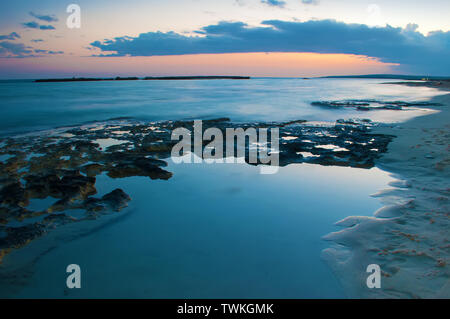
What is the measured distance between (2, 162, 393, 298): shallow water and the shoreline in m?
0.23

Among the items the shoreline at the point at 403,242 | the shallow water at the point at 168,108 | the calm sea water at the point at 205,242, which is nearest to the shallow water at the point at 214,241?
the calm sea water at the point at 205,242

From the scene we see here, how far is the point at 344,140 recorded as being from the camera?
9039 millimetres

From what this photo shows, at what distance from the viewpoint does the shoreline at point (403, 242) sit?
2.72 m

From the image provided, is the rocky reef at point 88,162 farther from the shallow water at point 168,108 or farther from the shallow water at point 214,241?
the shallow water at point 168,108

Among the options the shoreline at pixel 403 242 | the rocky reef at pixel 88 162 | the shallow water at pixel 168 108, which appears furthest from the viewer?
the shallow water at pixel 168 108

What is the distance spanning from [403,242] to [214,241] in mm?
2414

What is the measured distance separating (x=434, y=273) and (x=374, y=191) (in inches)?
99.3

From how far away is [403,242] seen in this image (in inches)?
131

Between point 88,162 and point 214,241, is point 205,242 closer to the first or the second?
point 214,241

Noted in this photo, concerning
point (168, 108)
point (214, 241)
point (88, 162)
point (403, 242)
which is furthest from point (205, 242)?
point (168, 108)

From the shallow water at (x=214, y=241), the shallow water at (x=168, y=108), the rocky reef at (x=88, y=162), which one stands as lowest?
the shallow water at (x=214, y=241)

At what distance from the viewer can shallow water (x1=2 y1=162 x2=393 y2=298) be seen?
290 centimetres

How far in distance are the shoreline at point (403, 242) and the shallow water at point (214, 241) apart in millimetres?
235

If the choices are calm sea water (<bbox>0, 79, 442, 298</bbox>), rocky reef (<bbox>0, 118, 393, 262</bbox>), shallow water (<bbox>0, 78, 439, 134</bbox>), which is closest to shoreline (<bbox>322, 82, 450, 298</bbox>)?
calm sea water (<bbox>0, 79, 442, 298</bbox>)
